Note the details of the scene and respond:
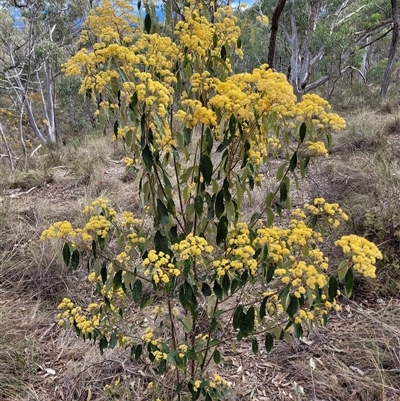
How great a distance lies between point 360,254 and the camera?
0.89 m

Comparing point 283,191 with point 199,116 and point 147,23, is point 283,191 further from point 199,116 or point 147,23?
point 147,23

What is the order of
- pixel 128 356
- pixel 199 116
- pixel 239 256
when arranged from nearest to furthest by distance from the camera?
pixel 199 116
pixel 239 256
pixel 128 356

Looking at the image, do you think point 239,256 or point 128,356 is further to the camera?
point 128,356

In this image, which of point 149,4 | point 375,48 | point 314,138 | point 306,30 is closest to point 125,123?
point 149,4

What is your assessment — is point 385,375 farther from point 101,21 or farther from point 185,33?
point 101,21

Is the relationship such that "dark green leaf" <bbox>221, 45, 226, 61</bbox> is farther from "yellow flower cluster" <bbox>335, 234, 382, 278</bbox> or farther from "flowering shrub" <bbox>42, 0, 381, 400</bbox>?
"yellow flower cluster" <bbox>335, 234, 382, 278</bbox>

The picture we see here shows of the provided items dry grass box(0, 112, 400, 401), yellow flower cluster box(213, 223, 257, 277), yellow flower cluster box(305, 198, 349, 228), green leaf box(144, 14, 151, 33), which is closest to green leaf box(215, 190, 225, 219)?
yellow flower cluster box(213, 223, 257, 277)

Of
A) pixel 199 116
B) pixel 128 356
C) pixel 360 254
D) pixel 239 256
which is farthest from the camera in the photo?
pixel 128 356

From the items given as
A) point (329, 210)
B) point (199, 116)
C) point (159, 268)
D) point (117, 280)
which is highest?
point (199, 116)

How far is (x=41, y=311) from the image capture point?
2508 millimetres

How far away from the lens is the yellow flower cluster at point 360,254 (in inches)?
34.0

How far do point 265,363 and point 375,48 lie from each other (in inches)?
999

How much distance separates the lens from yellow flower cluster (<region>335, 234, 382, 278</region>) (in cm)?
86

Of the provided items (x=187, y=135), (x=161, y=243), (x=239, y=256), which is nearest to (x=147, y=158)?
(x=187, y=135)
